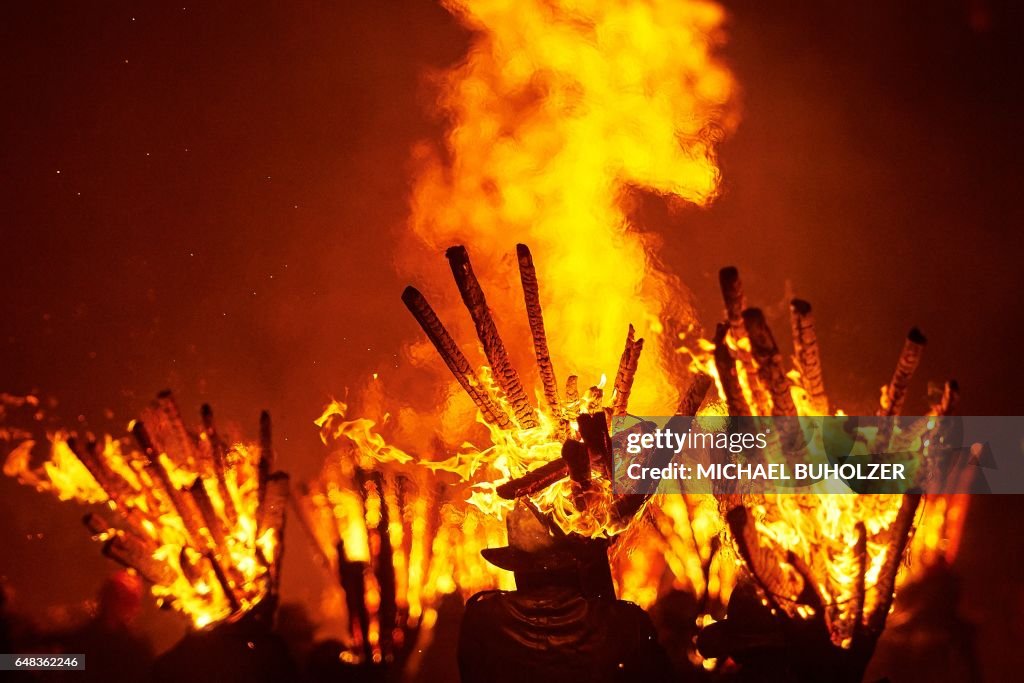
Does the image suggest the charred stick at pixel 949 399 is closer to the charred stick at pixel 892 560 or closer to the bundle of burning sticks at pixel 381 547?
the charred stick at pixel 892 560

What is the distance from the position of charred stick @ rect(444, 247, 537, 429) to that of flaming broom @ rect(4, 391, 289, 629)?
1697mm

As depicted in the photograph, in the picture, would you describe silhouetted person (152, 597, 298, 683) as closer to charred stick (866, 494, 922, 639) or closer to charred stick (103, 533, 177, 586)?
charred stick (103, 533, 177, 586)

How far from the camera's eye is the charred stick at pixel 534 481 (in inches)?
163

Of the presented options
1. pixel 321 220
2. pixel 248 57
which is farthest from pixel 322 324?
pixel 248 57

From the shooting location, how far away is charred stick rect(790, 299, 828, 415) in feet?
11.7

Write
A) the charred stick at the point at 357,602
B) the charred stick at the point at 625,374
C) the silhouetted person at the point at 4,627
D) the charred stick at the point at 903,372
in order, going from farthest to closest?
the silhouetted person at the point at 4,627, the charred stick at the point at 357,602, the charred stick at the point at 625,374, the charred stick at the point at 903,372

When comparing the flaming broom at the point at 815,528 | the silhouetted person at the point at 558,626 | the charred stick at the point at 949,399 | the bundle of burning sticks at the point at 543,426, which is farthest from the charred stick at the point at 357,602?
the charred stick at the point at 949,399

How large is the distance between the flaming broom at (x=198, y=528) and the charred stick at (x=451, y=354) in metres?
1.48

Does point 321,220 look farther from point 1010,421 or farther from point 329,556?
point 1010,421

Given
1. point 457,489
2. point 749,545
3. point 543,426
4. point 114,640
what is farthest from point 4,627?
point 749,545

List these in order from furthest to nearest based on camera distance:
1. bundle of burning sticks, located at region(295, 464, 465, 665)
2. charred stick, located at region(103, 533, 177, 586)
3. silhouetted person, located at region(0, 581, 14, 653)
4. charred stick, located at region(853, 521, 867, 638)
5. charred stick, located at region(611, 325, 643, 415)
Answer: silhouetted person, located at region(0, 581, 14, 653) → bundle of burning sticks, located at region(295, 464, 465, 665) → charred stick, located at region(103, 533, 177, 586) → charred stick, located at region(611, 325, 643, 415) → charred stick, located at region(853, 521, 867, 638)

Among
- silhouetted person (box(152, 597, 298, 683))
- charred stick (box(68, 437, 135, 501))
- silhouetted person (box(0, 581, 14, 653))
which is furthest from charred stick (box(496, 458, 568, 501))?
silhouetted person (box(0, 581, 14, 653))

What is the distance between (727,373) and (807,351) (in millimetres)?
418

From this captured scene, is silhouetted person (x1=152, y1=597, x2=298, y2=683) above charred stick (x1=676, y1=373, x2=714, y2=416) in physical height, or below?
below
